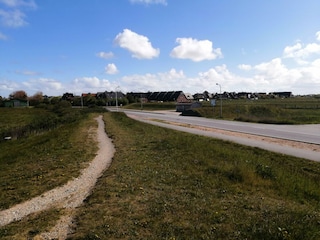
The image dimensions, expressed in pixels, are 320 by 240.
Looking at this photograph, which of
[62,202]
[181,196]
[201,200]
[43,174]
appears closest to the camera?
[201,200]

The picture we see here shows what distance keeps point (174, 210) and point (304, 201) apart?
4271 mm

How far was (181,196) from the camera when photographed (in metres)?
8.43

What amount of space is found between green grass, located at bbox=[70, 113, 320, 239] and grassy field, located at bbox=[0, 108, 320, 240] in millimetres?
20

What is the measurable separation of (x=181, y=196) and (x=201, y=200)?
2.03 ft

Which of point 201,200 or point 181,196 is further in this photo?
point 181,196

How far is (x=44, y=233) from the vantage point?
6449 millimetres

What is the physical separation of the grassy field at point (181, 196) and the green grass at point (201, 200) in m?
0.02

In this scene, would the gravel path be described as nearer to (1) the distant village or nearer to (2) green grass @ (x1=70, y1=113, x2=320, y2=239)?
(2) green grass @ (x1=70, y1=113, x2=320, y2=239)

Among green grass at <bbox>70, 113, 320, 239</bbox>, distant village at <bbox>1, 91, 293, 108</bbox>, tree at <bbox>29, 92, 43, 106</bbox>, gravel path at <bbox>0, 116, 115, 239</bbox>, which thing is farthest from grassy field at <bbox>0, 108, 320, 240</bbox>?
tree at <bbox>29, 92, 43, 106</bbox>

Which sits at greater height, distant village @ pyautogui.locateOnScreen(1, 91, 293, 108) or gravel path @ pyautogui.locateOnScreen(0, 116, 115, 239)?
distant village @ pyautogui.locateOnScreen(1, 91, 293, 108)

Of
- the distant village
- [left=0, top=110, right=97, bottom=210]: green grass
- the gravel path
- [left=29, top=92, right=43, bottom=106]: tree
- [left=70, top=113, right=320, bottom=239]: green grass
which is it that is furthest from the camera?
[left=29, top=92, right=43, bottom=106]: tree

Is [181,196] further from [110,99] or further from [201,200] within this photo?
[110,99]

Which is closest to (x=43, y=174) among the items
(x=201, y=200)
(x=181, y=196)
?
(x=181, y=196)

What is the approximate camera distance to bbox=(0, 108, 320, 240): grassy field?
6246 mm
